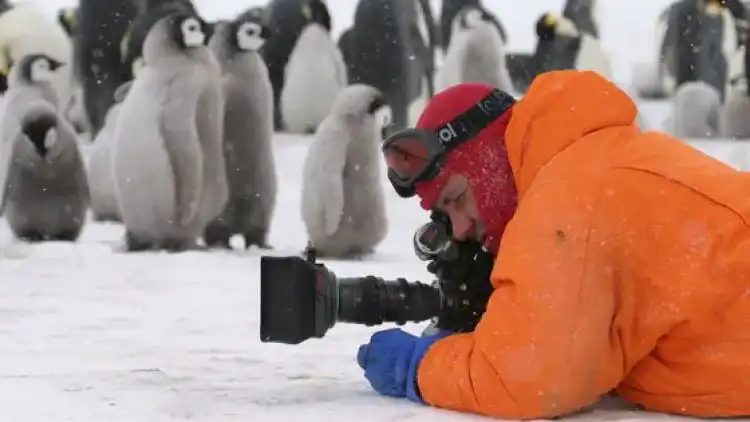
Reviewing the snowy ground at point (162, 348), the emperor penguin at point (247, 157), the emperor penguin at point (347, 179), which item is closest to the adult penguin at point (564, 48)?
the emperor penguin at point (247, 157)

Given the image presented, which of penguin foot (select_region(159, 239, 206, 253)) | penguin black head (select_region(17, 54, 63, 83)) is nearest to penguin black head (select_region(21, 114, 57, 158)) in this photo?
penguin black head (select_region(17, 54, 63, 83))

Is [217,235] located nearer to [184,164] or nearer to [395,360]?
[184,164]

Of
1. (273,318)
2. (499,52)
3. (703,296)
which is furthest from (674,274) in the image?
(499,52)

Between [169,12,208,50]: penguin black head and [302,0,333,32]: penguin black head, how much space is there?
137cm

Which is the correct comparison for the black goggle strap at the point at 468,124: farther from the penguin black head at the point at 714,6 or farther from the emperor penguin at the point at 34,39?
the penguin black head at the point at 714,6

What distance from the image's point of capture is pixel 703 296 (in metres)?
1.28

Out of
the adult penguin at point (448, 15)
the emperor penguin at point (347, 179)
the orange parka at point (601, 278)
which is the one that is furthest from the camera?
the adult penguin at point (448, 15)

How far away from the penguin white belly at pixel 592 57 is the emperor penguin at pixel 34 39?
84.6 inches

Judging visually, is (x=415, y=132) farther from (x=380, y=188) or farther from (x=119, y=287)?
(x=380, y=188)

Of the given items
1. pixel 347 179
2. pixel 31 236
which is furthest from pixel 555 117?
pixel 31 236

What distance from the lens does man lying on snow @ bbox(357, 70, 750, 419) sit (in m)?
1.25

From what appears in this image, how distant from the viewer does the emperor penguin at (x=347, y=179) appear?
3.45 meters

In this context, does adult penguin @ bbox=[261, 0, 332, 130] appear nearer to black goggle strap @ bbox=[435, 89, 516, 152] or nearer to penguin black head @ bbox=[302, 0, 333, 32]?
penguin black head @ bbox=[302, 0, 333, 32]

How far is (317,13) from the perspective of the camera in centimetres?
A: 498
